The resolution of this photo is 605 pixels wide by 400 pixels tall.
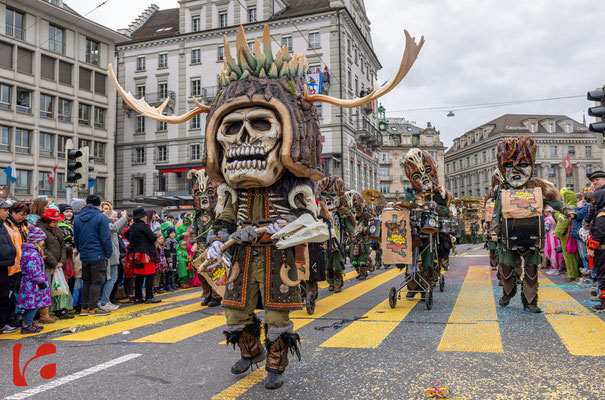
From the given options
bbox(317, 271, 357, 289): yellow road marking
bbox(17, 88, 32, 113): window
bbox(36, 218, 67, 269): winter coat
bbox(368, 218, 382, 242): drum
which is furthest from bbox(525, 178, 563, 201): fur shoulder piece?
bbox(17, 88, 32, 113): window

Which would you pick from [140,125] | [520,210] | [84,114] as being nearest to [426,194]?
[520,210]

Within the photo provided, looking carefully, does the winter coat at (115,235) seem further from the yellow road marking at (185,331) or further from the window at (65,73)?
the window at (65,73)

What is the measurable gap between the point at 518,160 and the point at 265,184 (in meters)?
4.66

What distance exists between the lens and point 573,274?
32.2 ft

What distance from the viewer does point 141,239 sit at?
839 cm

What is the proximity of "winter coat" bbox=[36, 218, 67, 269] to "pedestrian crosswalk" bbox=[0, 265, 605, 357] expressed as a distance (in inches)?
35.6

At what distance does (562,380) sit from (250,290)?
2644 mm

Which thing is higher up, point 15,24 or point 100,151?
point 15,24

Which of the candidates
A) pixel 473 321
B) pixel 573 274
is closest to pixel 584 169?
pixel 573 274

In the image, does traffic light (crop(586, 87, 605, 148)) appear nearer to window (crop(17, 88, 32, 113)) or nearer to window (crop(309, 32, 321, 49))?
window (crop(309, 32, 321, 49))

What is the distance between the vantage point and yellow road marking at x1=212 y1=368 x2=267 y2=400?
3600 mm

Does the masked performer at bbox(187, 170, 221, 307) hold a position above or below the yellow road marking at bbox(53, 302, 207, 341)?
above

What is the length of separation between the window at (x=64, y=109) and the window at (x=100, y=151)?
316cm

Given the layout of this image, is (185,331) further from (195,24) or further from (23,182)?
(195,24)
